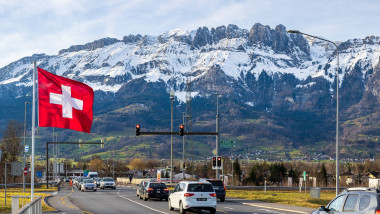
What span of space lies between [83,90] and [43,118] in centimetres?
204

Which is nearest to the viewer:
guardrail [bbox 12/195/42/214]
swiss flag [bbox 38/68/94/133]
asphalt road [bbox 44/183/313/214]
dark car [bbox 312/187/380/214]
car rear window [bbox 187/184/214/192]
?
guardrail [bbox 12/195/42/214]

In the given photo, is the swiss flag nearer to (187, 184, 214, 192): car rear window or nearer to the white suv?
the white suv

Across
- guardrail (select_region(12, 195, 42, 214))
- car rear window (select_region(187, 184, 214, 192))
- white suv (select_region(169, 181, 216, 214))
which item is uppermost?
guardrail (select_region(12, 195, 42, 214))

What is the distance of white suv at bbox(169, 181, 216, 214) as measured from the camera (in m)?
33.0

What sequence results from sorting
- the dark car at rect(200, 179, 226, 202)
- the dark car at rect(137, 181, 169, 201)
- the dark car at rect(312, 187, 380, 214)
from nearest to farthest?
the dark car at rect(312, 187, 380, 214) → the dark car at rect(200, 179, 226, 202) → the dark car at rect(137, 181, 169, 201)

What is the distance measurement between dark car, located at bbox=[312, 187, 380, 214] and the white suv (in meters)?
13.0

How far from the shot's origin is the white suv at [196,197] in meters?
33.0

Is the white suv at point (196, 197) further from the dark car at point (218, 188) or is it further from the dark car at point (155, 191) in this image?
the dark car at point (155, 191)

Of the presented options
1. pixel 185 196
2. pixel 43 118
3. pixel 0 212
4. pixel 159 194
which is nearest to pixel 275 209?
pixel 185 196

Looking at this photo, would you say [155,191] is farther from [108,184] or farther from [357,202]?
[108,184]

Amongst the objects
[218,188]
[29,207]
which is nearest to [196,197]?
[218,188]

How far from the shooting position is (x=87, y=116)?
25.1m

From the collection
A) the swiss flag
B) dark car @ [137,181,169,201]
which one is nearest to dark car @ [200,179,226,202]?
dark car @ [137,181,169,201]

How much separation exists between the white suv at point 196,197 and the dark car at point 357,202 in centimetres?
1296
